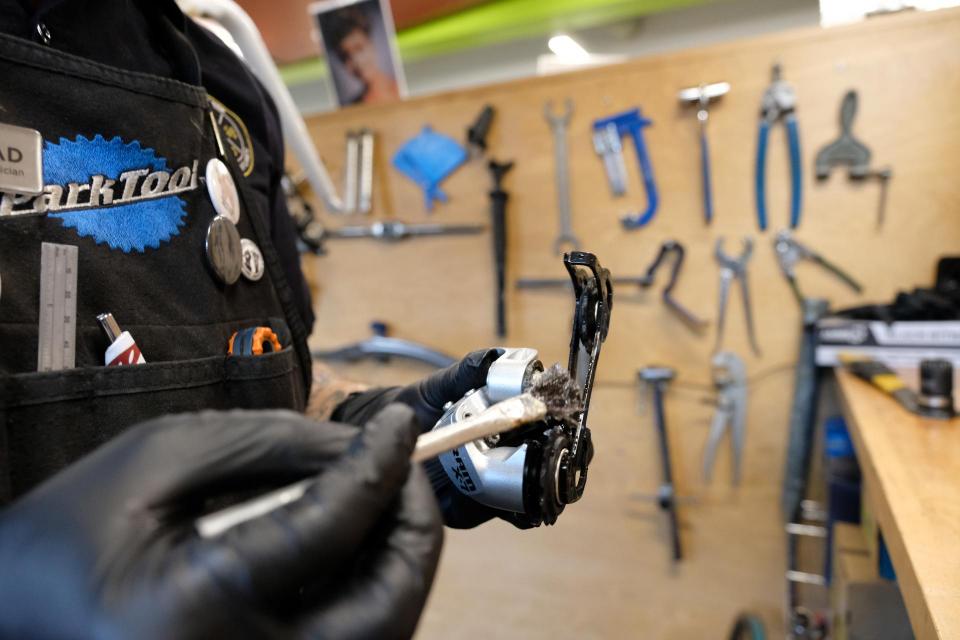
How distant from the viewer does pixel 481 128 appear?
150cm

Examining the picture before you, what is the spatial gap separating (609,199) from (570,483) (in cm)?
114

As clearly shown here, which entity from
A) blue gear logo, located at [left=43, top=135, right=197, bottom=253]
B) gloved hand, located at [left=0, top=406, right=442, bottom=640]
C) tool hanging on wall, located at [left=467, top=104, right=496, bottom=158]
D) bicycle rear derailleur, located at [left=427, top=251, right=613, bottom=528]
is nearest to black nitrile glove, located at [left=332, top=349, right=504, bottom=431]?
bicycle rear derailleur, located at [left=427, top=251, right=613, bottom=528]

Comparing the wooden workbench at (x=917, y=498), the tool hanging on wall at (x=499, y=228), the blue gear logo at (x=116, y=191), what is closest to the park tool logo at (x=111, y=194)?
the blue gear logo at (x=116, y=191)

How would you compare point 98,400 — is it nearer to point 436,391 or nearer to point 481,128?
point 436,391

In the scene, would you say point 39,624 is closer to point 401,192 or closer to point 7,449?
point 7,449

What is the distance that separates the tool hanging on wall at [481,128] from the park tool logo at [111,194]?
107 centimetres

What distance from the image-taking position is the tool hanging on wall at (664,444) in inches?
55.6

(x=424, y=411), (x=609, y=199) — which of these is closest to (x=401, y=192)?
(x=609, y=199)

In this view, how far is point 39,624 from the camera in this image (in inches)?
8.4

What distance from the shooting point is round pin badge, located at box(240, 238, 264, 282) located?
58cm

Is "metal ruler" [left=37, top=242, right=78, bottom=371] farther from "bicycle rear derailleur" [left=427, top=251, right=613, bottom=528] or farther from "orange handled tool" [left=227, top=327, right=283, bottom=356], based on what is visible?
"bicycle rear derailleur" [left=427, top=251, right=613, bottom=528]

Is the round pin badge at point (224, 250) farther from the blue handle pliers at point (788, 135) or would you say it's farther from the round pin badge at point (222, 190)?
the blue handle pliers at point (788, 135)

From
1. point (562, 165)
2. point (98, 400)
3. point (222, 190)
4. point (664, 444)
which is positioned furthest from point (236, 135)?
point (664, 444)

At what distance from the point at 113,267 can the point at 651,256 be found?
3.96ft
